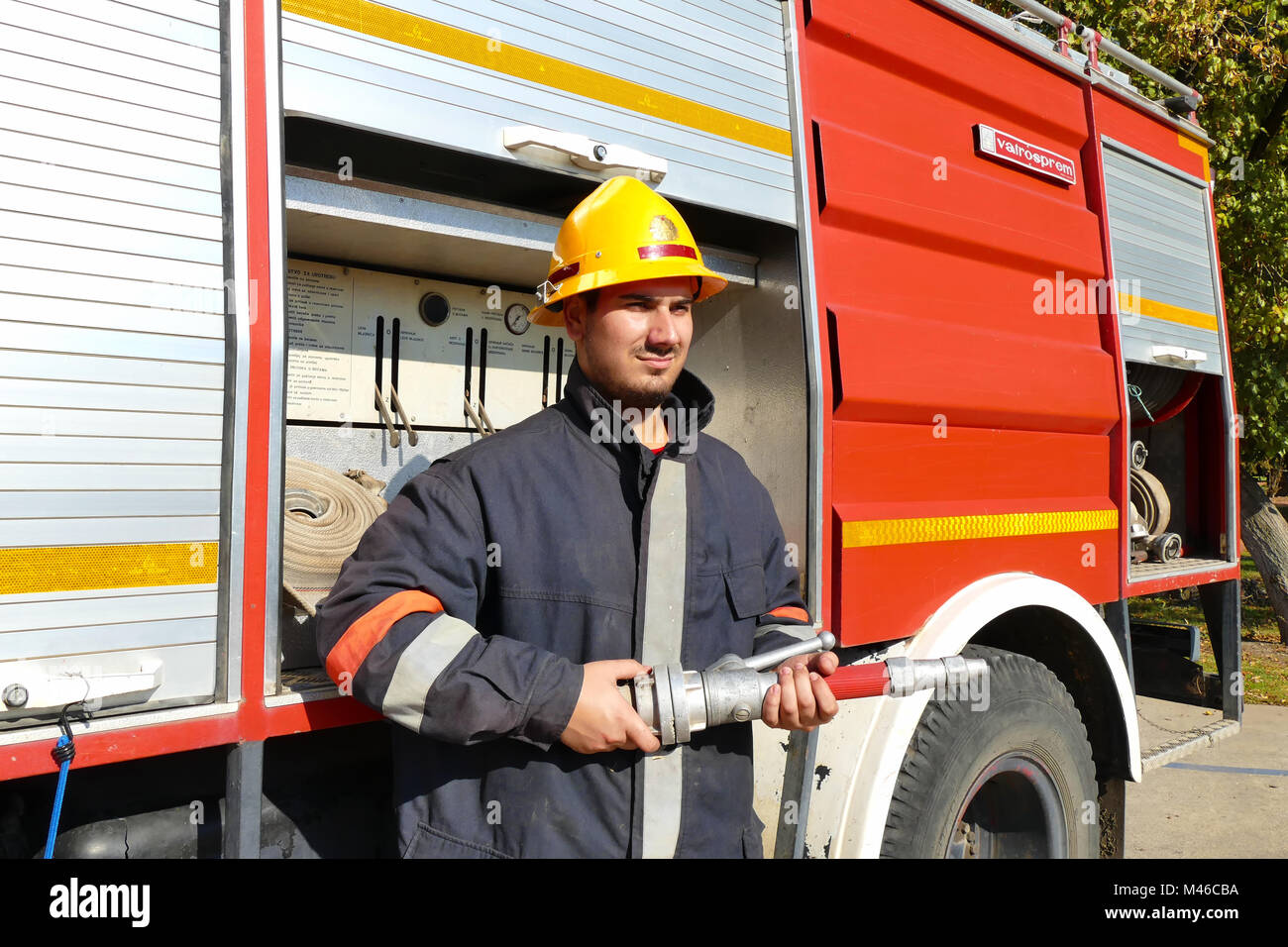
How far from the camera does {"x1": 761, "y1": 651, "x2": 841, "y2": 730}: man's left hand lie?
5.27 feet

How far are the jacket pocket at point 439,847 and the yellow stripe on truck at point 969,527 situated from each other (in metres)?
1.22

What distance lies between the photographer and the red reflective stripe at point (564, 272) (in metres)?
1.80

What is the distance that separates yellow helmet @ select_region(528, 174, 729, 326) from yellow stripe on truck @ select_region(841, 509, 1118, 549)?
93 centimetres

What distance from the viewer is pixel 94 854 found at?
4.85 ft

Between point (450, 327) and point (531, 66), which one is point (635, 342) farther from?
point (450, 327)

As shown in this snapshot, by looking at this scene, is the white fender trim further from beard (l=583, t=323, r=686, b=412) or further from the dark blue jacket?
beard (l=583, t=323, r=686, b=412)

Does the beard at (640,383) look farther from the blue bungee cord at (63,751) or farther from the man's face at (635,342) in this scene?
the blue bungee cord at (63,751)

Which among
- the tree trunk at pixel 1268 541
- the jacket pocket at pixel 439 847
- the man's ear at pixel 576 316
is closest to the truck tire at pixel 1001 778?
the jacket pocket at pixel 439 847

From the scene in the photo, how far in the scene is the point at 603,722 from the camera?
1495 mm

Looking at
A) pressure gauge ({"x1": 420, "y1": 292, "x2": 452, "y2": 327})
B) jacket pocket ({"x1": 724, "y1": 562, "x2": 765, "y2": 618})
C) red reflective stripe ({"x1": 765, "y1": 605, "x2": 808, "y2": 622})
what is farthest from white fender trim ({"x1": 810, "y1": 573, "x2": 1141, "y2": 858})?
pressure gauge ({"x1": 420, "y1": 292, "x2": 452, "y2": 327})

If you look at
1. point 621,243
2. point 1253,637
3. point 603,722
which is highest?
point 621,243

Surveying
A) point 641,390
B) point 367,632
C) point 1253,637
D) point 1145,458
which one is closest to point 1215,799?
point 1145,458

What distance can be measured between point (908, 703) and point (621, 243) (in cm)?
144

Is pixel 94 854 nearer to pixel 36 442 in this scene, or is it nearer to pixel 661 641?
pixel 36 442
